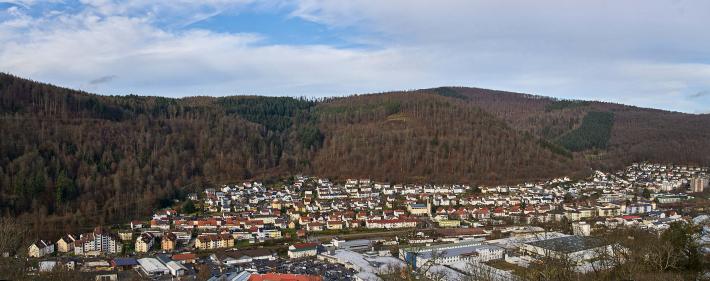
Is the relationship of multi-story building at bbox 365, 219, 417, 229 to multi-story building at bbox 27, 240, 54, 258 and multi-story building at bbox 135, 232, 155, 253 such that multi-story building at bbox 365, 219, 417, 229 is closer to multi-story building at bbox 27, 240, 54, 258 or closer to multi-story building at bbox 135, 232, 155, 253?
multi-story building at bbox 135, 232, 155, 253

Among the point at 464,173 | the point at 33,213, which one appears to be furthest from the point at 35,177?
the point at 464,173

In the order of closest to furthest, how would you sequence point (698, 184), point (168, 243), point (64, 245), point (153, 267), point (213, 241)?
point (153, 267)
point (64, 245)
point (168, 243)
point (213, 241)
point (698, 184)

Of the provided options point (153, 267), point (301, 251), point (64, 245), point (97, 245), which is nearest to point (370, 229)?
point (301, 251)

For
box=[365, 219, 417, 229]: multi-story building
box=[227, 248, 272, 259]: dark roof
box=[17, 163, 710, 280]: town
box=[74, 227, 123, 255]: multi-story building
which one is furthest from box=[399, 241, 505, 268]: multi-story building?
box=[74, 227, 123, 255]: multi-story building

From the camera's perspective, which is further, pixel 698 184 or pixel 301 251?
pixel 698 184

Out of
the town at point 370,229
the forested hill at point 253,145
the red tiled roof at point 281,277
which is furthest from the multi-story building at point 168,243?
the red tiled roof at point 281,277

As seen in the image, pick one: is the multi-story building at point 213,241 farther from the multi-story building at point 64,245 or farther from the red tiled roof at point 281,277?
the red tiled roof at point 281,277

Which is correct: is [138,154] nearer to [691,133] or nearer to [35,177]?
[35,177]

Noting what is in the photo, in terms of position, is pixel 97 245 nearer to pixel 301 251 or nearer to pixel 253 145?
pixel 301 251
